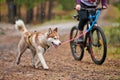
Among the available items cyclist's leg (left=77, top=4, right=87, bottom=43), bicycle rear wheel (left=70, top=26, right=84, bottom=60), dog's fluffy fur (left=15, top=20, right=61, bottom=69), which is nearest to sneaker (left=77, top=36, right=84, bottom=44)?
cyclist's leg (left=77, top=4, right=87, bottom=43)

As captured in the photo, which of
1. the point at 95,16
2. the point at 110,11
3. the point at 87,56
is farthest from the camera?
the point at 110,11

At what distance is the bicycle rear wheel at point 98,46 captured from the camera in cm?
1096

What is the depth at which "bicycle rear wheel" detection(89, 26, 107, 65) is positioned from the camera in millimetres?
10957

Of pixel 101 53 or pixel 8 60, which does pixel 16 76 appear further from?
pixel 8 60

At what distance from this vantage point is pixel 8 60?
42.4 feet

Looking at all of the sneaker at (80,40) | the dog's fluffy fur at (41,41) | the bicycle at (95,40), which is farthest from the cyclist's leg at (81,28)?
the dog's fluffy fur at (41,41)

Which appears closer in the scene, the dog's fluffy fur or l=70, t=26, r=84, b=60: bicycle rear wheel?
the dog's fluffy fur

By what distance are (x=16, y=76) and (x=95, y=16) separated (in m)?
2.94

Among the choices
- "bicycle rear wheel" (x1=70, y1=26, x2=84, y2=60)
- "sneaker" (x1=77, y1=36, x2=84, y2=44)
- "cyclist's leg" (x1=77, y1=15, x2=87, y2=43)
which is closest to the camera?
"cyclist's leg" (x1=77, y1=15, x2=87, y2=43)

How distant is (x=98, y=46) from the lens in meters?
11.3

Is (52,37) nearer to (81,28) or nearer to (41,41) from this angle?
(41,41)

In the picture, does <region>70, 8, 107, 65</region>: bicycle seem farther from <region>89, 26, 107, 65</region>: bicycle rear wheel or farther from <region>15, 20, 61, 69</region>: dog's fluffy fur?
<region>15, 20, 61, 69</region>: dog's fluffy fur

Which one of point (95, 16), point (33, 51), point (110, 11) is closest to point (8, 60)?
point (33, 51)

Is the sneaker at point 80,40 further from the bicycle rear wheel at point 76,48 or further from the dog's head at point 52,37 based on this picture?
the dog's head at point 52,37
